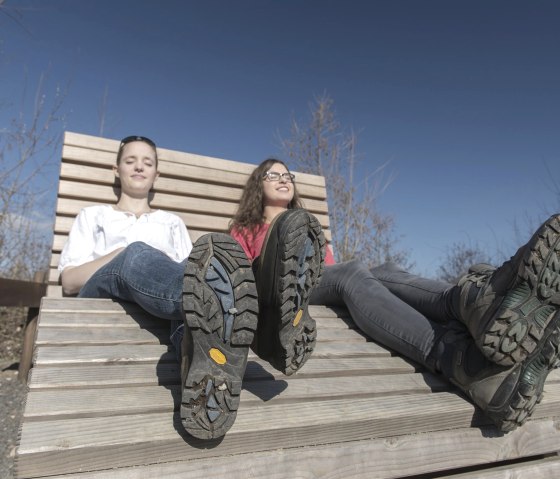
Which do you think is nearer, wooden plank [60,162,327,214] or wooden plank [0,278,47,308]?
wooden plank [0,278,47,308]

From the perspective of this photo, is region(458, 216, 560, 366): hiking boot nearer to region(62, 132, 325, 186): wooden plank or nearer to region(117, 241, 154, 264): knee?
region(117, 241, 154, 264): knee

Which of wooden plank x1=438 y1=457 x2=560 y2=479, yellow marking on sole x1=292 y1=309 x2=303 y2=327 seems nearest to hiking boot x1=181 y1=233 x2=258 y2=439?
yellow marking on sole x1=292 y1=309 x2=303 y2=327

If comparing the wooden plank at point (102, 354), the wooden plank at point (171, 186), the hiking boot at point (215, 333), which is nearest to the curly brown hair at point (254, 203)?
the wooden plank at point (171, 186)

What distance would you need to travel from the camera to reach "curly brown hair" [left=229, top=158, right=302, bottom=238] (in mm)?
2945

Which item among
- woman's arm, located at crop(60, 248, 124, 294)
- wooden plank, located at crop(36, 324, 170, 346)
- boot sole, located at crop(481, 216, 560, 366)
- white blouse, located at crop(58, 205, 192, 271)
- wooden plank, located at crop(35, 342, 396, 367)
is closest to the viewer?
boot sole, located at crop(481, 216, 560, 366)

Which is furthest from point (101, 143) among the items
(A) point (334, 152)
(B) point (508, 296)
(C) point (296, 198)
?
(A) point (334, 152)

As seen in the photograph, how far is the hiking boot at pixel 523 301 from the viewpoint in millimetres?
1163

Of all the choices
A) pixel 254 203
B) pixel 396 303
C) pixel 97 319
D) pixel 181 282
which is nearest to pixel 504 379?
pixel 396 303

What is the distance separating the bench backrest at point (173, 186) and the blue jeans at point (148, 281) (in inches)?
37.0

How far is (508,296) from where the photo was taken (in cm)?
120

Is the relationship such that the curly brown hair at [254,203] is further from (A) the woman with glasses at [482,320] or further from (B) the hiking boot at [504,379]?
(B) the hiking boot at [504,379]

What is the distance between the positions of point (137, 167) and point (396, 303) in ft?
5.56

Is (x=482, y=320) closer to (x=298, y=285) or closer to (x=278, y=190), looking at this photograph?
(x=298, y=285)

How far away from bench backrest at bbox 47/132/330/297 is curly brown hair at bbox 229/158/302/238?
269 mm
